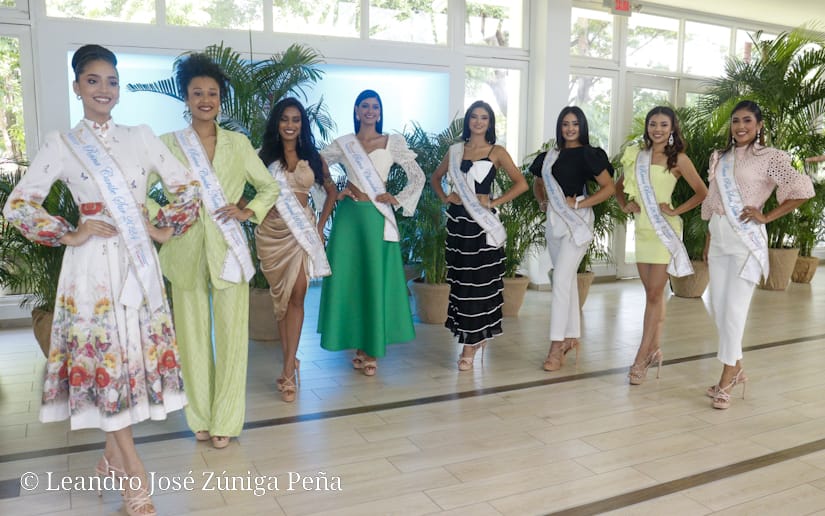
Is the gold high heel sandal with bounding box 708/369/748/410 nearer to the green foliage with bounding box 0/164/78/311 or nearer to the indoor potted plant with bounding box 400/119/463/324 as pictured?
the indoor potted plant with bounding box 400/119/463/324

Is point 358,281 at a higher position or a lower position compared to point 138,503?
higher

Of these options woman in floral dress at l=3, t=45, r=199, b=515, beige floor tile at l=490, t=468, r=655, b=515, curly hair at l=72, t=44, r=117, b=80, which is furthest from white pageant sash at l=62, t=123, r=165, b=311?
beige floor tile at l=490, t=468, r=655, b=515

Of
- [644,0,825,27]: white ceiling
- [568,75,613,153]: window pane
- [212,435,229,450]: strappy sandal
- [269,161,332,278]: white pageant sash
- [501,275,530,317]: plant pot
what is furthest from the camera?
[644,0,825,27]: white ceiling

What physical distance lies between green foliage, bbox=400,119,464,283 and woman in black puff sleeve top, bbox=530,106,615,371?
1219mm

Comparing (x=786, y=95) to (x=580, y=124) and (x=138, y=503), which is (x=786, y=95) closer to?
(x=580, y=124)

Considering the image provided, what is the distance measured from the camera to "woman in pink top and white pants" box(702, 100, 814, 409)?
3.10m

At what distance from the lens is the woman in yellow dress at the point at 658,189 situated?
11.2 feet

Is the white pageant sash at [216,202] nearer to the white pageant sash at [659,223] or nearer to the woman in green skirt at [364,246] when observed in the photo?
the woman in green skirt at [364,246]

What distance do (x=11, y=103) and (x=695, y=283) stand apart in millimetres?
5461

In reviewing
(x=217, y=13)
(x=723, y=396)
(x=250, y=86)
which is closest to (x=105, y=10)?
(x=217, y=13)

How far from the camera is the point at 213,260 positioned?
261 cm

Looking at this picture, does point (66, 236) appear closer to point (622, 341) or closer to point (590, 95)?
point (622, 341)

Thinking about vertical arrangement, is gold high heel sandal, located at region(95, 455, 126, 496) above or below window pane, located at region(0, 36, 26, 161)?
below

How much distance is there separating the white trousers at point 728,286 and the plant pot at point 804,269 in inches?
172
